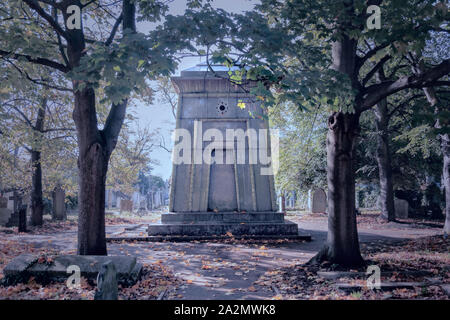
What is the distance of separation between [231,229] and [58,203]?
45.2ft

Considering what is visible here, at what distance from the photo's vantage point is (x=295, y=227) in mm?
13367

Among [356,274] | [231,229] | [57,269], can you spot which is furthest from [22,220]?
[356,274]

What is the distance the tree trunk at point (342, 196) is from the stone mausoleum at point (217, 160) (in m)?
6.75

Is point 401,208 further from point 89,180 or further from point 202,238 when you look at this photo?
point 89,180

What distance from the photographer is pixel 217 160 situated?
15.3 m

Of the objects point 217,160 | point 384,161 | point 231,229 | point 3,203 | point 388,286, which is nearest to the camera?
point 388,286

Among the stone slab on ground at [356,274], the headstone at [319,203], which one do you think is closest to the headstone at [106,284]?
A: the stone slab on ground at [356,274]

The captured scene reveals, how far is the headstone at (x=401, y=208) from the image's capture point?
21375mm

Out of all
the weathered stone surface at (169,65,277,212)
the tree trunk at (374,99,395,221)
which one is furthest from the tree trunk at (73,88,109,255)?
the tree trunk at (374,99,395,221)

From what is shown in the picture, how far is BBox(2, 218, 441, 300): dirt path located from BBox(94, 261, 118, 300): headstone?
1.74 meters

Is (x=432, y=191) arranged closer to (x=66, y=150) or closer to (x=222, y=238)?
(x=222, y=238)

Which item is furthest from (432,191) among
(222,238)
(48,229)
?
(48,229)

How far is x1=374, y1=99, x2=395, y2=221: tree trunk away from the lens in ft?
61.4

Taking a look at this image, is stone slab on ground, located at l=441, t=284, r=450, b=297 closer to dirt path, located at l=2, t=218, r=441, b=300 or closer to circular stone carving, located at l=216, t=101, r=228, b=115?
dirt path, located at l=2, t=218, r=441, b=300
